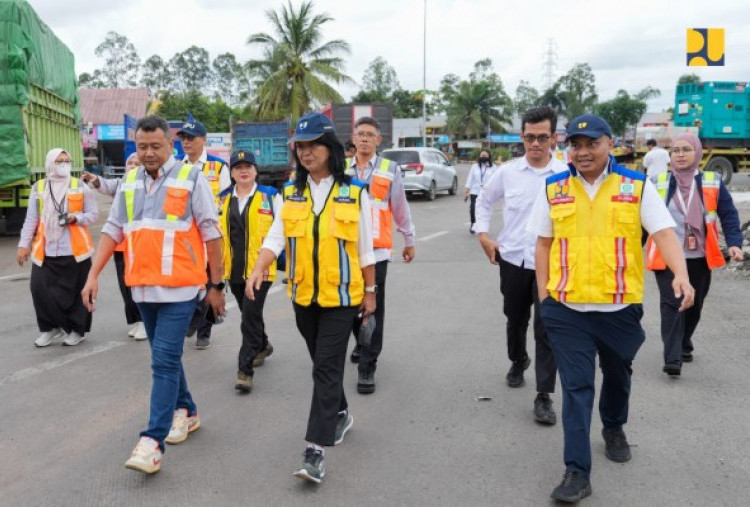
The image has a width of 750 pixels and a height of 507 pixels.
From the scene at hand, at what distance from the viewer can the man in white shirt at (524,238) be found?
15.0 ft

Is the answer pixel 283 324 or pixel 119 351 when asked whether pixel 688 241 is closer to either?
pixel 283 324

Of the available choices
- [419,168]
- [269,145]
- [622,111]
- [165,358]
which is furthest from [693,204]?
[622,111]

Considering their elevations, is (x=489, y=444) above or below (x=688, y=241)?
below

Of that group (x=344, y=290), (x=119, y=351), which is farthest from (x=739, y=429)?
(x=119, y=351)

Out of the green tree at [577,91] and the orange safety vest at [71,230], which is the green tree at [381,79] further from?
the orange safety vest at [71,230]

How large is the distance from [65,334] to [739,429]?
5.61 m

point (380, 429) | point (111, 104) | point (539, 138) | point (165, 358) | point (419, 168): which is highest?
point (111, 104)

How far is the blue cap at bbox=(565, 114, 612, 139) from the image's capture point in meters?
3.51

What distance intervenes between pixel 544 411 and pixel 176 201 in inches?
100

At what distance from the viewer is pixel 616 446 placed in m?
3.96

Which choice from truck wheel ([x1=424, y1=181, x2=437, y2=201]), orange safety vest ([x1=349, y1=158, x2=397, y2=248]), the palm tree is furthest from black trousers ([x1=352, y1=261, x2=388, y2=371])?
the palm tree

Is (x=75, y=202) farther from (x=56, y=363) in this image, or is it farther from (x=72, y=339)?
(x=56, y=363)

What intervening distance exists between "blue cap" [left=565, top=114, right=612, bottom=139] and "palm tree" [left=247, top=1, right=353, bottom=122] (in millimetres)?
34712

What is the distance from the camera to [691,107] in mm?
24000
